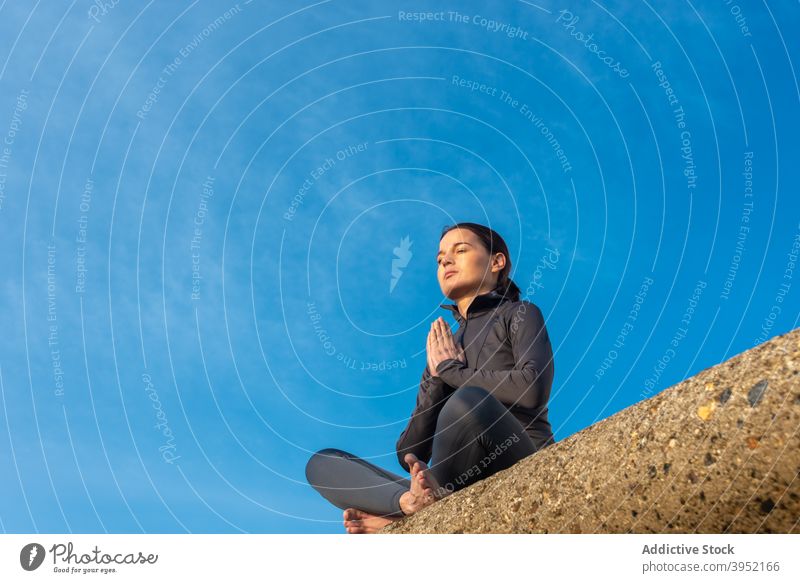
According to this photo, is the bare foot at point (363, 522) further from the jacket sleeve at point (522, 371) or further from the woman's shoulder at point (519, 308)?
the woman's shoulder at point (519, 308)

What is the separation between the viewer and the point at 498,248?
783cm

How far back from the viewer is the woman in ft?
18.5

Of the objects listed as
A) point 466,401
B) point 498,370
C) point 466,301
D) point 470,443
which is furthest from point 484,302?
point 470,443

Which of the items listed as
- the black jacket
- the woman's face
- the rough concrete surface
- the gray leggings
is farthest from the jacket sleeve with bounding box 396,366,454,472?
the rough concrete surface

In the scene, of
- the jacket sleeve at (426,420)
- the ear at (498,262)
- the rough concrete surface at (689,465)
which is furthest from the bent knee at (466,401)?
the ear at (498,262)

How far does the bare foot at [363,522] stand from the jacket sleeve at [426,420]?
1.95ft

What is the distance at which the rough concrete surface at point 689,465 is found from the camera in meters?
3.56

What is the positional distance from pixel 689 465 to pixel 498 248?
430 cm

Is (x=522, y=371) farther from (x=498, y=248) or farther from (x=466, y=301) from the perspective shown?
(x=498, y=248)

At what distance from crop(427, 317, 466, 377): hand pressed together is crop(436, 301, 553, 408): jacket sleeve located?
0.12 metres

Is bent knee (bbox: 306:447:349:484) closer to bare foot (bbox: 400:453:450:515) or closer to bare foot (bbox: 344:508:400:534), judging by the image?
bare foot (bbox: 344:508:400:534)

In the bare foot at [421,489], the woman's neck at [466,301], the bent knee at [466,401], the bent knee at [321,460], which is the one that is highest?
the woman's neck at [466,301]

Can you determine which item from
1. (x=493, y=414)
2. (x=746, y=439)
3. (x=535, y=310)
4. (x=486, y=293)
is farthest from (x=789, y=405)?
(x=486, y=293)

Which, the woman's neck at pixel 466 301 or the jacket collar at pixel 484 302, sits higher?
the woman's neck at pixel 466 301
